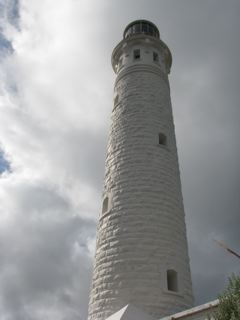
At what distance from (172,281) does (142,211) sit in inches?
114

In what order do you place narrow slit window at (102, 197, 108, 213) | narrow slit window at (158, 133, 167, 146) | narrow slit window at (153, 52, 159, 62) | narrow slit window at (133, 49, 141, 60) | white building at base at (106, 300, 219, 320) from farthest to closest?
narrow slit window at (153, 52, 159, 62)
narrow slit window at (133, 49, 141, 60)
narrow slit window at (158, 133, 167, 146)
narrow slit window at (102, 197, 108, 213)
white building at base at (106, 300, 219, 320)

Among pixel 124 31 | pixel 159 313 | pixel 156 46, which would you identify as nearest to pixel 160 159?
pixel 159 313

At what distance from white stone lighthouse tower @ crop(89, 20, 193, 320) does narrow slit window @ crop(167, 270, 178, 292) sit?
0.12ft

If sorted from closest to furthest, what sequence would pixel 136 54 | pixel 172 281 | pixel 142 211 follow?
pixel 172 281 → pixel 142 211 → pixel 136 54

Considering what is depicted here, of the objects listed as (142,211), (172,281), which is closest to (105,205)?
(142,211)

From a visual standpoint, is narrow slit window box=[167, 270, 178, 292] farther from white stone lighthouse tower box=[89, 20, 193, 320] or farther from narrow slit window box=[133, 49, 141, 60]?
narrow slit window box=[133, 49, 141, 60]

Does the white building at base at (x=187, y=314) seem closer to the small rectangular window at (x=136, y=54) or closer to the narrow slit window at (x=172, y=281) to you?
the narrow slit window at (x=172, y=281)

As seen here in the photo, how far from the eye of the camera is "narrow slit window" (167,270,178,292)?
13.0 m

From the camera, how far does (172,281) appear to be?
13.2 m

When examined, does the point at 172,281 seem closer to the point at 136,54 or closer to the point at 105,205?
the point at 105,205

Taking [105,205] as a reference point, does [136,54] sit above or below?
above

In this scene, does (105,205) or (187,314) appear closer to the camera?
(187,314)

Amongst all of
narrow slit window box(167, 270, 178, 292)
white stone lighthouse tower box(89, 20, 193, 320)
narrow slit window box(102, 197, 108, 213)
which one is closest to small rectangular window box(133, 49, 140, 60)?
white stone lighthouse tower box(89, 20, 193, 320)

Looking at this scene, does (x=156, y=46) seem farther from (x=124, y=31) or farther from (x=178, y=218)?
(x=178, y=218)
